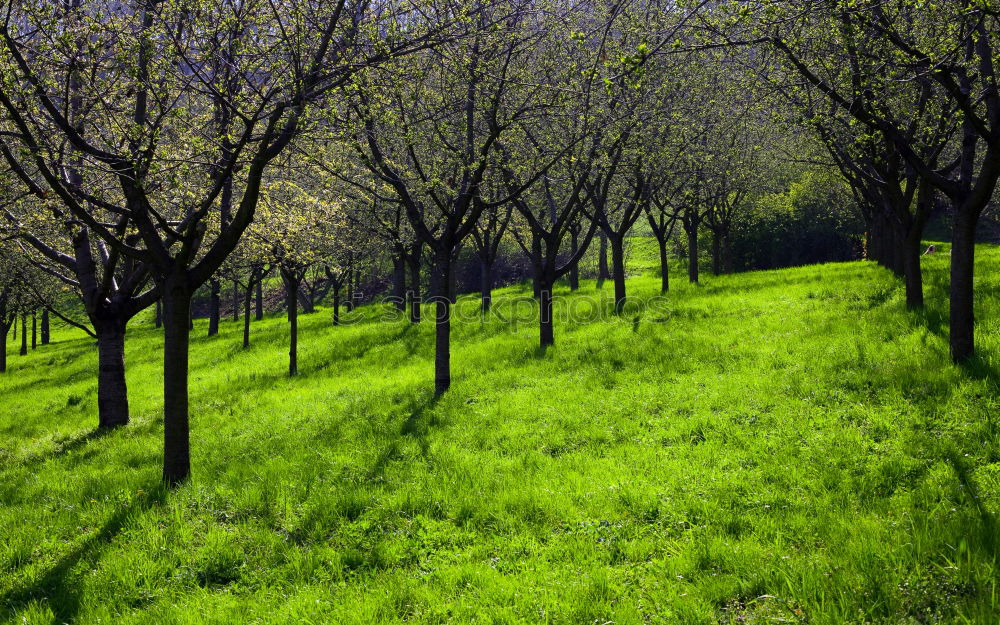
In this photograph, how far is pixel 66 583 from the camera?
232 inches

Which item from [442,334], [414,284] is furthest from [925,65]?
[414,284]

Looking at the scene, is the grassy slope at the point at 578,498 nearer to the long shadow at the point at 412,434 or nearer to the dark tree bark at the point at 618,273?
the long shadow at the point at 412,434

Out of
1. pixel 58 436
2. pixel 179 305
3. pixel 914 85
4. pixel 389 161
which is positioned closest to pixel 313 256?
pixel 389 161

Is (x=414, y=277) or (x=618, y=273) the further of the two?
(x=414, y=277)

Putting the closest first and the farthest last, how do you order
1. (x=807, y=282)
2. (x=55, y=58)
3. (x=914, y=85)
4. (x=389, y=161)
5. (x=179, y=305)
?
(x=55, y=58) < (x=179, y=305) < (x=914, y=85) < (x=389, y=161) < (x=807, y=282)

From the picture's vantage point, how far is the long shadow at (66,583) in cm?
545

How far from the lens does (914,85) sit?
1190 centimetres

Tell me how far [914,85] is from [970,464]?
925cm

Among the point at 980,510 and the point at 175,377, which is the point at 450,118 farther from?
the point at 980,510

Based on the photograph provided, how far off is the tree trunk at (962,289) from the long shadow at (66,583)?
39.1 feet

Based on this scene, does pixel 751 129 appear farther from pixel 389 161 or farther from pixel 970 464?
pixel 970 464

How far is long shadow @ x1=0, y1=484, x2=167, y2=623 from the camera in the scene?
17.9 ft

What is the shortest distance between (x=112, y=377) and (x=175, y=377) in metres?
7.00

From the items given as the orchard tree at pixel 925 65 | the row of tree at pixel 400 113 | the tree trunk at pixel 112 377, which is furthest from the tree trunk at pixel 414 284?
the orchard tree at pixel 925 65
